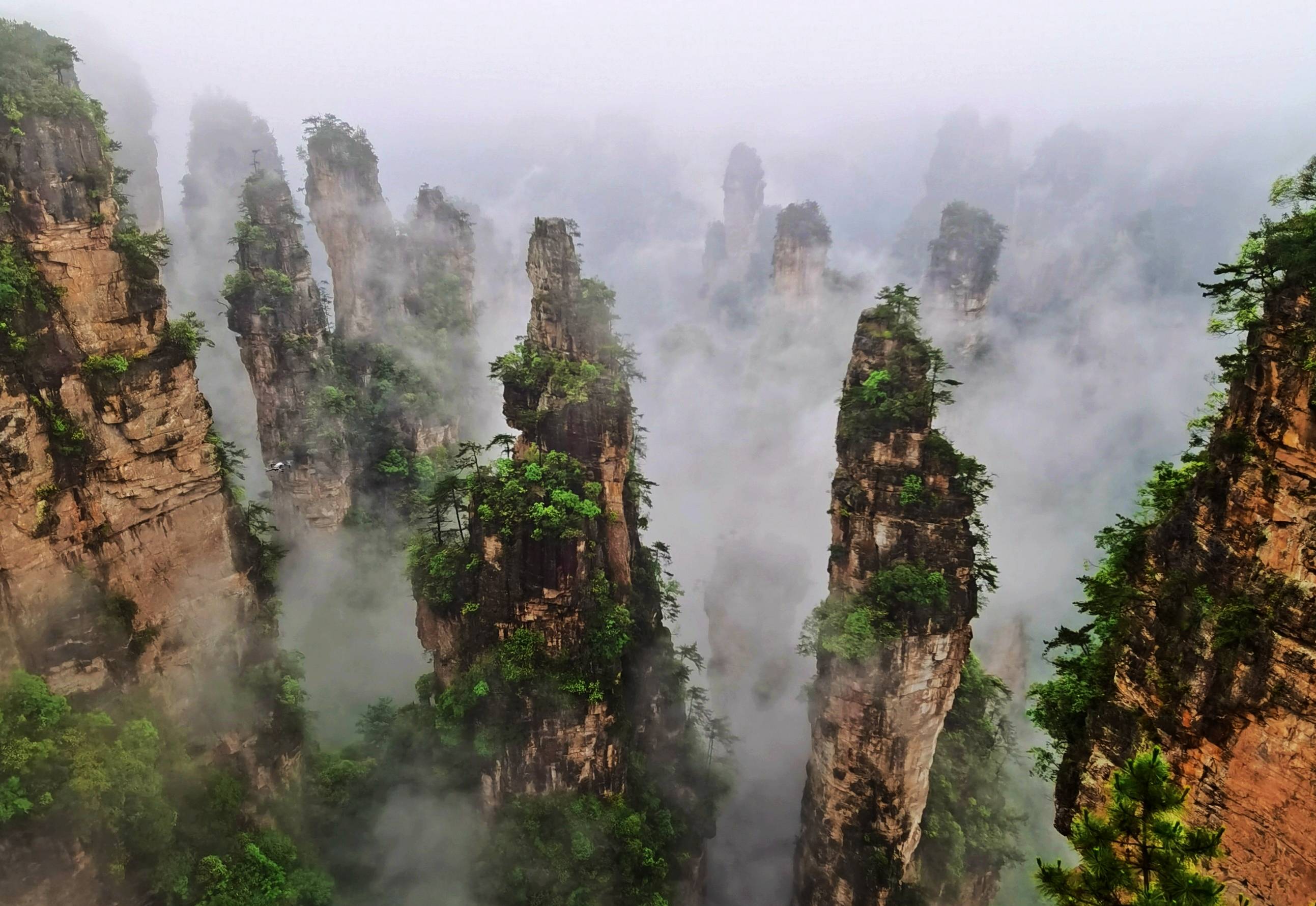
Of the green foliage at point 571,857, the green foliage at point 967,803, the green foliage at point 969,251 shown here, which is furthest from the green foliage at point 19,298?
the green foliage at point 969,251

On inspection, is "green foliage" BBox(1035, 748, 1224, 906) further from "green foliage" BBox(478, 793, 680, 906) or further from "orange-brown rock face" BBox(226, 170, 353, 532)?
"orange-brown rock face" BBox(226, 170, 353, 532)

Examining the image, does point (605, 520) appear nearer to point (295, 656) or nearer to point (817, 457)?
point (295, 656)

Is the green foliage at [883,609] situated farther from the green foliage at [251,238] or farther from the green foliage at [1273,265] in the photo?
the green foliage at [251,238]

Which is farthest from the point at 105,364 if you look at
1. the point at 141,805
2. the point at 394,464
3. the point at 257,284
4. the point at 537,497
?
the point at 394,464

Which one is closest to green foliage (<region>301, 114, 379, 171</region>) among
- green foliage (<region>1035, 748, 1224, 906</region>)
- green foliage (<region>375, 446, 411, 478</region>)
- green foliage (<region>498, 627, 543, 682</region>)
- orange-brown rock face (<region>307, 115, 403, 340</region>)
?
orange-brown rock face (<region>307, 115, 403, 340</region>)

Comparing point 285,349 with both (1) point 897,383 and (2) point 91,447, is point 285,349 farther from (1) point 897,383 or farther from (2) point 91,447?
(1) point 897,383

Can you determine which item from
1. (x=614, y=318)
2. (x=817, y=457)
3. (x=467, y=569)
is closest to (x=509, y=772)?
(x=467, y=569)

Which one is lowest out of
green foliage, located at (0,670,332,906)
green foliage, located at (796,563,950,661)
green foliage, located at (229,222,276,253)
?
green foliage, located at (0,670,332,906)
